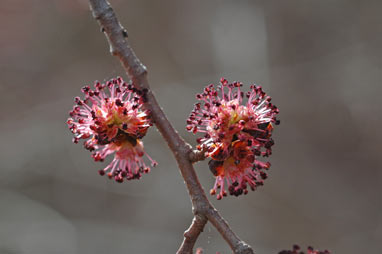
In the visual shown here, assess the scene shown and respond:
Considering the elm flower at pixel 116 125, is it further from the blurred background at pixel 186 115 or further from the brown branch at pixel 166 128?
A: the blurred background at pixel 186 115

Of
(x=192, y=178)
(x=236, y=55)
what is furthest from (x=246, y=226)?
(x=192, y=178)

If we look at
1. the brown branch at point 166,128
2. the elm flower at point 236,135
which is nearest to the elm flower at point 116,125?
the brown branch at point 166,128

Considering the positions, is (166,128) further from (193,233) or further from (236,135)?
(193,233)

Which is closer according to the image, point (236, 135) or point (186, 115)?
point (236, 135)

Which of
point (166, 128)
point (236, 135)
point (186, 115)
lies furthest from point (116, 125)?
point (186, 115)

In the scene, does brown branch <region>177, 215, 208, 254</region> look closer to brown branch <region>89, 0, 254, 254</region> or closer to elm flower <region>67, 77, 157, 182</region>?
brown branch <region>89, 0, 254, 254</region>
